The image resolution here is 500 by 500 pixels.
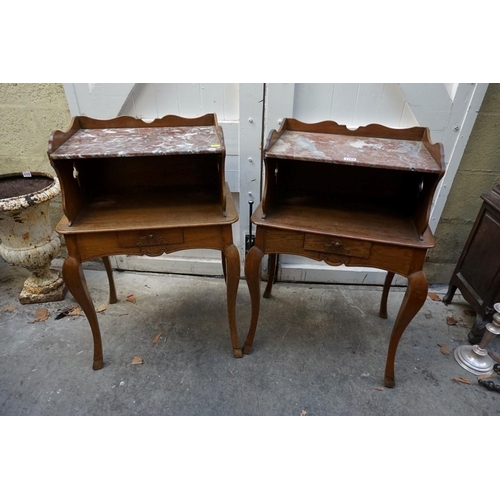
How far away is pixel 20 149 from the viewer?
2.30 m

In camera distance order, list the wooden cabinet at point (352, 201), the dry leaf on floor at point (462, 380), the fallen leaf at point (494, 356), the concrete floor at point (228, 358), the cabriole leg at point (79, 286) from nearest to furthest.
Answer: the wooden cabinet at point (352, 201), the cabriole leg at point (79, 286), the concrete floor at point (228, 358), the dry leaf on floor at point (462, 380), the fallen leaf at point (494, 356)

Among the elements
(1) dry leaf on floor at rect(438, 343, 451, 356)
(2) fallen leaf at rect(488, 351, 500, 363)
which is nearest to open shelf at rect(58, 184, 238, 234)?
(1) dry leaf on floor at rect(438, 343, 451, 356)

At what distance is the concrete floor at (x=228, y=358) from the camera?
1.71 m

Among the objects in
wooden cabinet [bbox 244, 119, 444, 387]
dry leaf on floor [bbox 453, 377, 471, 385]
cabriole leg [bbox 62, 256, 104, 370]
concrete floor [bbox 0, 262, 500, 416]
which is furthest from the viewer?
dry leaf on floor [bbox 453, 377, 471, 385]

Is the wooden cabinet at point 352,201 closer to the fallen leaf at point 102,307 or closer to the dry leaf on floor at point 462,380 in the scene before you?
the dry leaf on floor at point 462,380

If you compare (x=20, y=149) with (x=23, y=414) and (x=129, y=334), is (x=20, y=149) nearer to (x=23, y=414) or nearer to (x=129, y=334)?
(x=129, y=334)

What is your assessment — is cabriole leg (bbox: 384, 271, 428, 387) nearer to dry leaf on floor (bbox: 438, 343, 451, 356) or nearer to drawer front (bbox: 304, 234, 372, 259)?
drawer front (bbox: 304, 234, 372, 259)

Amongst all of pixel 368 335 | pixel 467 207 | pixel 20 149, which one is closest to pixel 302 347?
pixel 368 335

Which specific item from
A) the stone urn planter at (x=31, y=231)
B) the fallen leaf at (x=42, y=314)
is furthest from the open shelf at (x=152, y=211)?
the fallen leaf at (x=42, y=314)

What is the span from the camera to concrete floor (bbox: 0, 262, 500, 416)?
171 cm

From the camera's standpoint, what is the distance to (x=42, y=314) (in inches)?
86.9

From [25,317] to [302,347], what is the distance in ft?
5.57

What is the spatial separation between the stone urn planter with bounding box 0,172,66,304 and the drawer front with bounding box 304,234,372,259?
4.91 ft

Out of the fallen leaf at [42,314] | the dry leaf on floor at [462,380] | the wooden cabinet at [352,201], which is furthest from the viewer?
the fallen leaf at [42,314]
